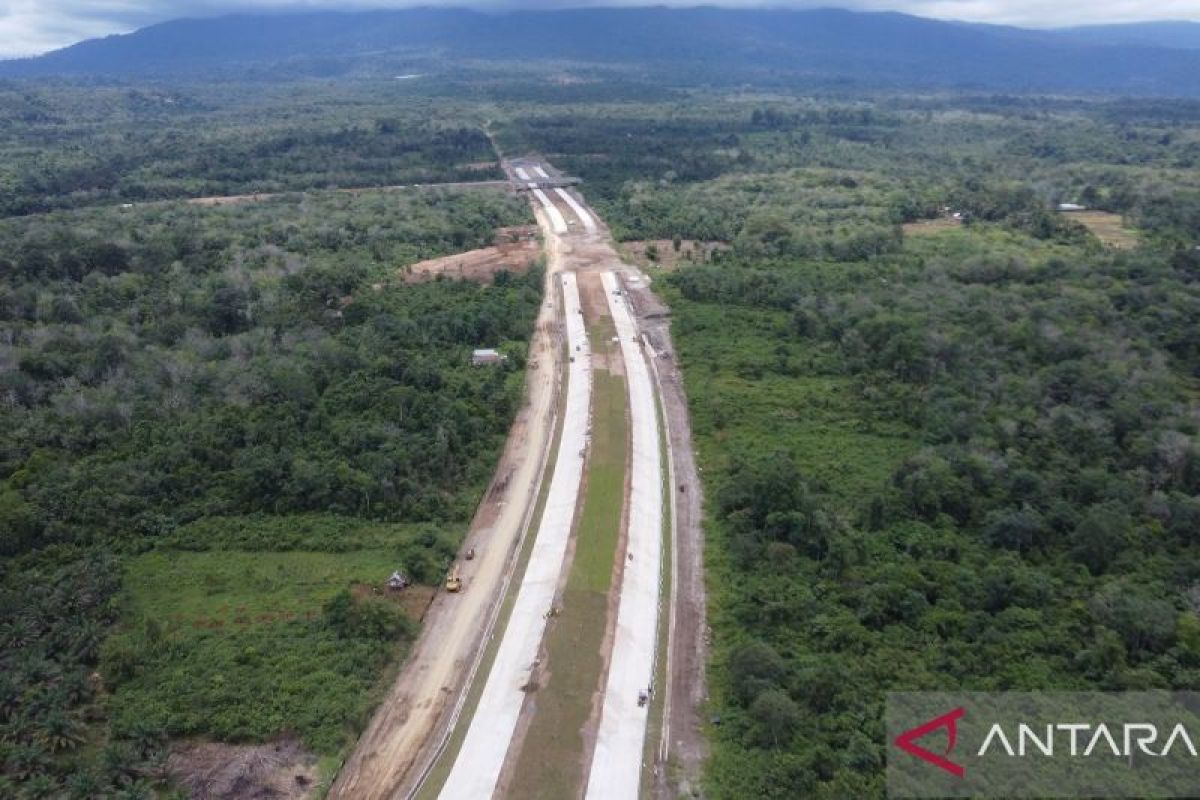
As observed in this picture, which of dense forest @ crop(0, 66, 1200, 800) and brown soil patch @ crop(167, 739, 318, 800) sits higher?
dense forest @ crop(0, 66, 1200, 800)

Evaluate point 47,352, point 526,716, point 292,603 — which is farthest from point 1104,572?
point 47,352

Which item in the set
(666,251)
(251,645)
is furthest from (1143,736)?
(666,251)

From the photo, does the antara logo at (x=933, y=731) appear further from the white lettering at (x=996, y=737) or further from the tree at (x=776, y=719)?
the tree at (x=776, y=719)

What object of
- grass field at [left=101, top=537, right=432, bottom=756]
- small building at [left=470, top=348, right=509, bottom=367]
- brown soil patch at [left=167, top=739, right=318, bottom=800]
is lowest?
brown soil patch at [left=167, top=739, right=318, bottom=800]

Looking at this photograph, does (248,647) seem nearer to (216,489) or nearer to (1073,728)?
(216,489)

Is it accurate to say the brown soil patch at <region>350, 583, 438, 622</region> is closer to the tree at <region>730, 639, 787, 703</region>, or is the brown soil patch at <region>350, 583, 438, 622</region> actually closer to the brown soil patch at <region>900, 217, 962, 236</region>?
the tree at <region>730, 639, 787, 703</region>

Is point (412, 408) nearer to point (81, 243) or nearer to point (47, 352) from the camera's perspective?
point (47, 352)

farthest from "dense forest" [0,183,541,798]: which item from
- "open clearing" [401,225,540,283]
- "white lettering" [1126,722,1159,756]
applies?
"white lettering" [1126,722,1159,756]
